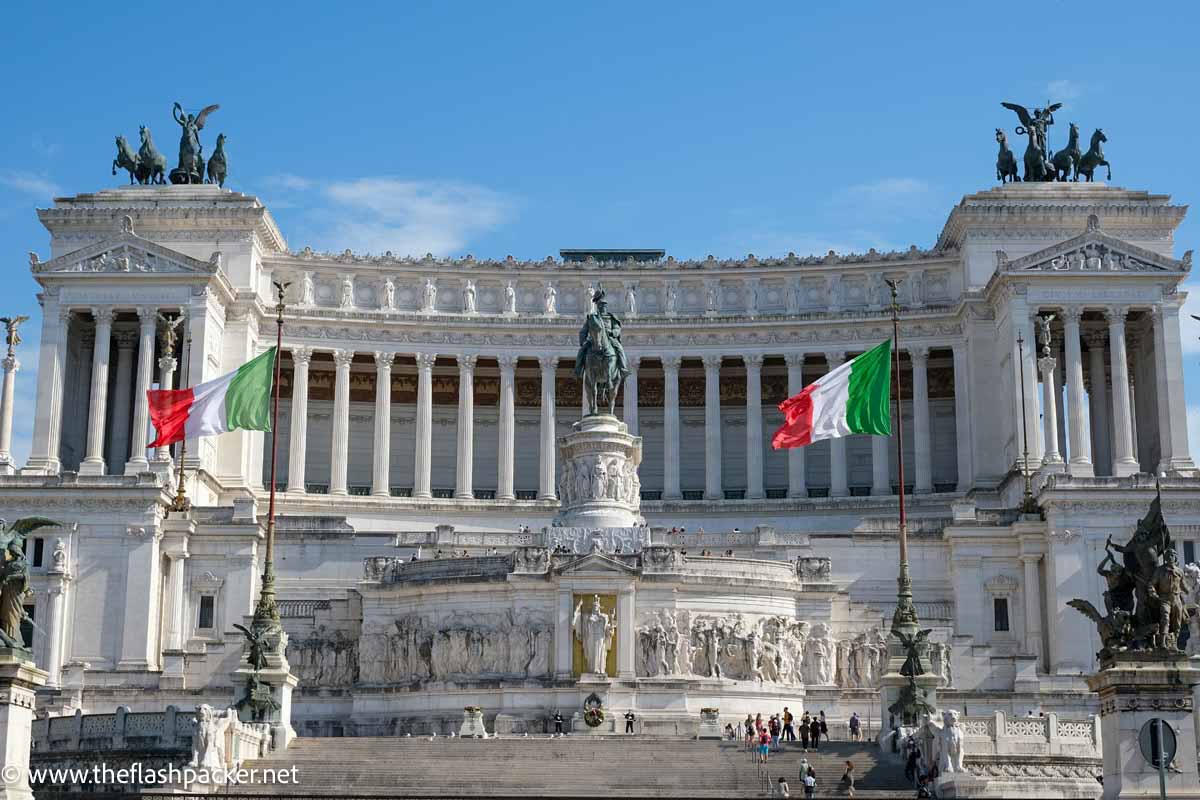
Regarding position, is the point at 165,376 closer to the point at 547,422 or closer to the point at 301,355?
the point at 301,355

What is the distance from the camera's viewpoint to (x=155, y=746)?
51969mm

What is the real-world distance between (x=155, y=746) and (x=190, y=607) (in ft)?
93.9

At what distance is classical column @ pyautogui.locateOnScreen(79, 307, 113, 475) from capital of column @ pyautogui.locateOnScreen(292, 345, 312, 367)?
1056 cm

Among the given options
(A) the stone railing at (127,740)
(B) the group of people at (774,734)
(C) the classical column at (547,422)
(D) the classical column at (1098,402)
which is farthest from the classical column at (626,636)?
(D) the classical column at (1098,402)

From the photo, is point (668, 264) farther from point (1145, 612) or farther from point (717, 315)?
point (1145, 612)

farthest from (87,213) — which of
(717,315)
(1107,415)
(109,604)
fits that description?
(1107,415)

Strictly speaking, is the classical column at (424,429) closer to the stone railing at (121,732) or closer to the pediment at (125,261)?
the pediment at (125,261)

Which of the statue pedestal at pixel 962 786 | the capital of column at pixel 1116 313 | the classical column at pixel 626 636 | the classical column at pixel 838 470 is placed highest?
the capital of column at pixel 1116 313

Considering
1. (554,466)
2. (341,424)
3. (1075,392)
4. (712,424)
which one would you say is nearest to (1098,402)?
(1075,392)

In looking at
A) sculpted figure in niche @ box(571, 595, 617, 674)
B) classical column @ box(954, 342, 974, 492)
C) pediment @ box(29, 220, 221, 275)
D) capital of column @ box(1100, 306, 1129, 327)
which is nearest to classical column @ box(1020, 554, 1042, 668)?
classical column @ box(954, 342, 974, 492)

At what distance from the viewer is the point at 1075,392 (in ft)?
310

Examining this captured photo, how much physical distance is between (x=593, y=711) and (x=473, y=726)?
460cm

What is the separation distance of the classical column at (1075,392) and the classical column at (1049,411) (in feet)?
2.74

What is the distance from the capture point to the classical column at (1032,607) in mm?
79125
